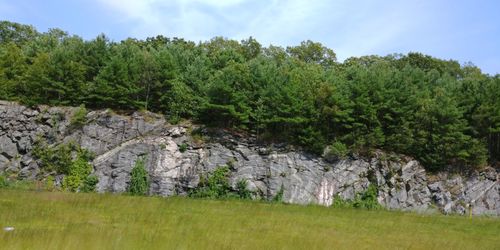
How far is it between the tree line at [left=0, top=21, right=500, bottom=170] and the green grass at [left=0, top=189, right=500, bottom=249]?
433 inches

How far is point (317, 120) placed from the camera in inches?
1451

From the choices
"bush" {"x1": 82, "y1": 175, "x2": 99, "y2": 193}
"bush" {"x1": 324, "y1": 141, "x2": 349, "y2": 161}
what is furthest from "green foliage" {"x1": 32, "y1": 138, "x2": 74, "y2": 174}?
"bush" {"x1": 324, "y1": 141, "x2": 349, "y2": 161}

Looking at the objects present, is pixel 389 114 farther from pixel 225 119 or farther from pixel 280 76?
pixel 225 119

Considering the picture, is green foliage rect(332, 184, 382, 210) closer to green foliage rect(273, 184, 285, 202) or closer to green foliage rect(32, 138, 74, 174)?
green foliage rect(273, 184, 285, 202)

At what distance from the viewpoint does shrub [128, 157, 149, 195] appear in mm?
30906

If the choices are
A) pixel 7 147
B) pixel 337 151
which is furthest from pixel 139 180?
pixel 337 151

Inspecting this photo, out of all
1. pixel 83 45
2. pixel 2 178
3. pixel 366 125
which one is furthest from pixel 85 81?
pixel 366 125

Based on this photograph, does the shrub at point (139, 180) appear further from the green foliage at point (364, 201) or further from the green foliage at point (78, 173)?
the green foliage at point (364, 201)

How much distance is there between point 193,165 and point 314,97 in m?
11.6

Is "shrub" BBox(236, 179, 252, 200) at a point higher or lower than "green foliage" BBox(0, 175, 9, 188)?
higher

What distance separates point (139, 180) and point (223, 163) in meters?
6.05

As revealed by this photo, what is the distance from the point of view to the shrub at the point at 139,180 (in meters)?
30.9

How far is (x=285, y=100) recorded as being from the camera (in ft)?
119

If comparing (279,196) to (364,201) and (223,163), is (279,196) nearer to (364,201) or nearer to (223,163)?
(223,163)
